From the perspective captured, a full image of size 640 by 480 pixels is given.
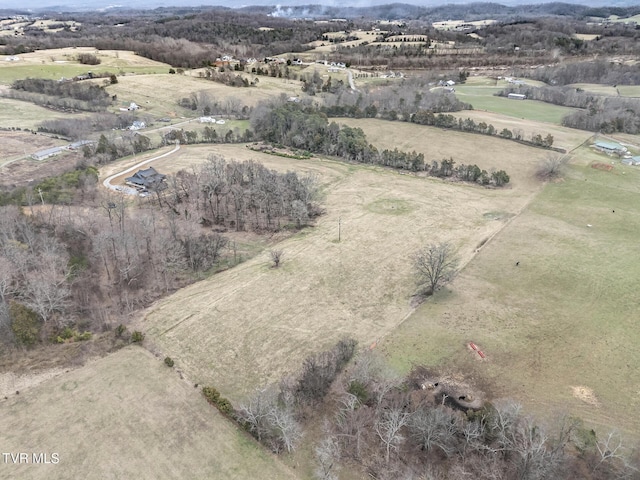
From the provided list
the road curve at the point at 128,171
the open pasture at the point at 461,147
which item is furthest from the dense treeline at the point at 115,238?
the open pasture at the point at 461,147

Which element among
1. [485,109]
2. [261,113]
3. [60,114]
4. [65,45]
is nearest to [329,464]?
[261,113]

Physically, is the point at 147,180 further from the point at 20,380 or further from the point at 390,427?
the point at 390,427

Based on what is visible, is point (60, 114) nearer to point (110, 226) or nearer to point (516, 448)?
point (110, 226)

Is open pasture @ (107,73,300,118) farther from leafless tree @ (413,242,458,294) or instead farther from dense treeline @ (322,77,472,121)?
leafless tree @ (413,242,458,294)

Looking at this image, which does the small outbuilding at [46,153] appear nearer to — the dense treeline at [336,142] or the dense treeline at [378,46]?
the dense treeline at [336,142]

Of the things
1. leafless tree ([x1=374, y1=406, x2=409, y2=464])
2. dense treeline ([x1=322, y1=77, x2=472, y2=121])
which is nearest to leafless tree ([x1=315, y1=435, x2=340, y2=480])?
leafless tree ([x1=374, y1=406, x2=409, y2=464])

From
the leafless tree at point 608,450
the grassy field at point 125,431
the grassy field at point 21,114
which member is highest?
the grassy field at point 21,114
